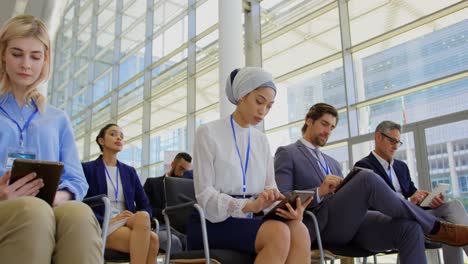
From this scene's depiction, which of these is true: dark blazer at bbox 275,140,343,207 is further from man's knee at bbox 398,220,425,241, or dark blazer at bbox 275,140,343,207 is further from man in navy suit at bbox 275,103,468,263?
man's knee at bbox 398,220,425,241

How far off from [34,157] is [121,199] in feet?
6.30

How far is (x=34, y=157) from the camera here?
1380 millimetres

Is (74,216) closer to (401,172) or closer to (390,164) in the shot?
(390,164)

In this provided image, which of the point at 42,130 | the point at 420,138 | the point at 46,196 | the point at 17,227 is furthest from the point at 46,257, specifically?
the point at 420,138

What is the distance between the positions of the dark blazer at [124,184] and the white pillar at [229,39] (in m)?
4.52


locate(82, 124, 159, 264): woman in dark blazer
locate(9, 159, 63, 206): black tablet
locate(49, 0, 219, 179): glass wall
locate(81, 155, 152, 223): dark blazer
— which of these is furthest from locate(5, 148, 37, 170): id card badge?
locate(49, 0, 219, 179): glass wall

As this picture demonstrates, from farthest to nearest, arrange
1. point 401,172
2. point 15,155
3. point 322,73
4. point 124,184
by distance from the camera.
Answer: point 322,73 < point 401,172 < point 124,184 < point 15,155

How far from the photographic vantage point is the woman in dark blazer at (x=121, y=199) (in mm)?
2596

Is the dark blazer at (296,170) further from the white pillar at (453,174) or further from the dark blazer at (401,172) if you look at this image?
the white pillar at (453,174)

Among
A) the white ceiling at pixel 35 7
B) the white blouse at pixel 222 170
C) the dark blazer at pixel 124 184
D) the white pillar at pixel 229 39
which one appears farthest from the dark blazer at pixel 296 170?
the white ceiling at pixel 35 7

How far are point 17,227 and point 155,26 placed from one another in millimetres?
11048

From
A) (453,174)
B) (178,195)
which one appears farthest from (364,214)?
(453,174)

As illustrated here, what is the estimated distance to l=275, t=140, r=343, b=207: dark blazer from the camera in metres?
2.72

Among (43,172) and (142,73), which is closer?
(43,172)
